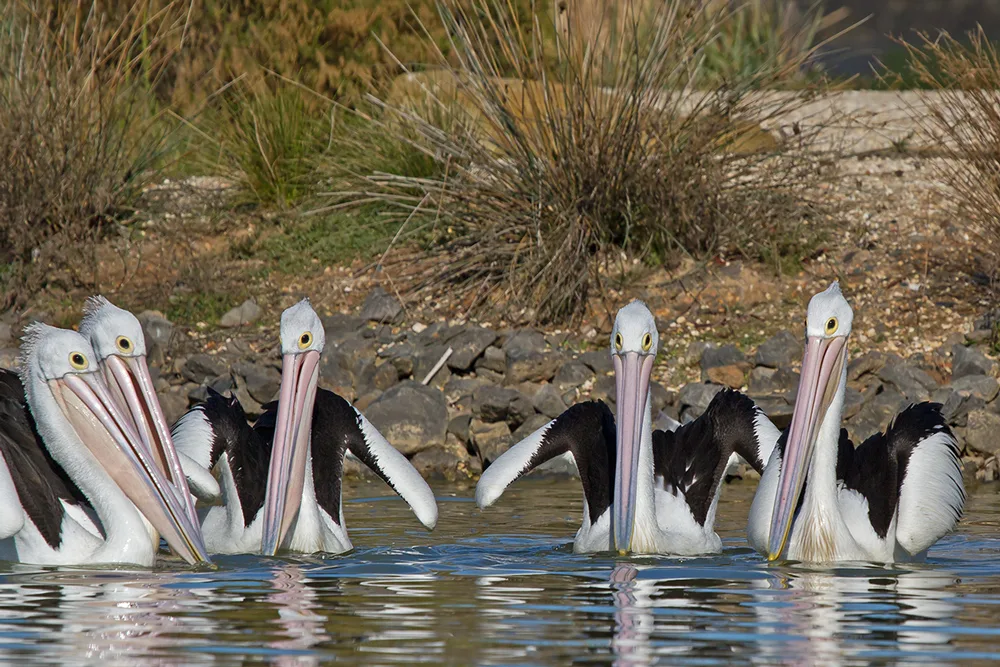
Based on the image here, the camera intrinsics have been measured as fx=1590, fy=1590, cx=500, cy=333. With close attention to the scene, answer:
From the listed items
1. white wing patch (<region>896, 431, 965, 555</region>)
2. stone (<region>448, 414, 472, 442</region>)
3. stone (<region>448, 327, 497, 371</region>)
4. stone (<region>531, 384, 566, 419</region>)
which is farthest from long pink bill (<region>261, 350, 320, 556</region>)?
stone (<region>448, 327, 497, 371</region>)

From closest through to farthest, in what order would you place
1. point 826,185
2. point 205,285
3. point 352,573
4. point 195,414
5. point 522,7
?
point 352,573 < point 195,414 < point 205,285 < point 826,185 < point 522,7

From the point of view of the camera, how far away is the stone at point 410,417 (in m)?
7.99

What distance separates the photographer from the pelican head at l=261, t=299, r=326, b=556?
5.66 metres

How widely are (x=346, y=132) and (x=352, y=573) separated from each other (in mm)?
6138

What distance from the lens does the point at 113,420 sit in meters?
5.42

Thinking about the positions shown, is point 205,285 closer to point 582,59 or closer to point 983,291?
point 582,59

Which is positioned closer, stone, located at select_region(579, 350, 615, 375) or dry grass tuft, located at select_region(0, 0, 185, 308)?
stone, located at select_region(579, 350, 615, 375)

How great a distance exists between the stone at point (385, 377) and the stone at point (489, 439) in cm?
75

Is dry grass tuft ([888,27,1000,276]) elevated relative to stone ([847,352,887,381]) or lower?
elevated

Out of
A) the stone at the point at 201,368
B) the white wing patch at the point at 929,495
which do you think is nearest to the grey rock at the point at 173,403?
the stone at the point at 201,368

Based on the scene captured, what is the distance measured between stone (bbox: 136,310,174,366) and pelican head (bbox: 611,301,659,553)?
3.86 metres

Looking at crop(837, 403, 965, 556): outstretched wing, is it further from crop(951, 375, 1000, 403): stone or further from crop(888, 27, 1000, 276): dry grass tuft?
crop(888, 27, 1000, 276): dry grass tuft

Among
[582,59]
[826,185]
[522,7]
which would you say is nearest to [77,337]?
[582,59]

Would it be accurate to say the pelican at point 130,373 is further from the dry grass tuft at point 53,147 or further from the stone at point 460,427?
the dry grass tuft at point 53,147
